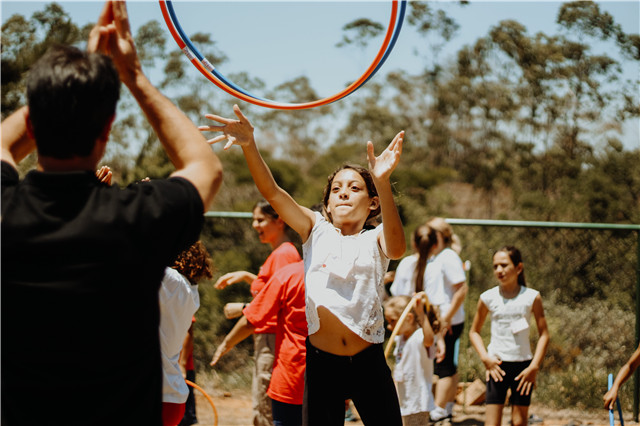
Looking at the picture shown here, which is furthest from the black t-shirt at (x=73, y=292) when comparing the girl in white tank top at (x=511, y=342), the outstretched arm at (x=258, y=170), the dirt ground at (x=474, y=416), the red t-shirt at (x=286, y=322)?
the dirt ground at (x=474, y=416)

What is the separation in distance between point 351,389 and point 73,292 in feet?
6.61

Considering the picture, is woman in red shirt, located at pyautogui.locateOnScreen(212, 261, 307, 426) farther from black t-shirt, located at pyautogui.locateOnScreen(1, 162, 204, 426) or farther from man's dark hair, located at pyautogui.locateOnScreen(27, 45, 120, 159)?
man's dark hair, located at pyautogui.locateOnScreen(27, 45, 120, 159)

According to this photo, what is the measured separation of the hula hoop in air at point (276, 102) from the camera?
10.6 feet

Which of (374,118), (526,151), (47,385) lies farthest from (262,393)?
(374,118)

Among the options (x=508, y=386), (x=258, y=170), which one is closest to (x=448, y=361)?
(x=508, y=386)

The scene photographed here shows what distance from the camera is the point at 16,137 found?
6.84ft

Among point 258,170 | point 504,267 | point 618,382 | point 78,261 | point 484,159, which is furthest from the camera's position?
point 484,159

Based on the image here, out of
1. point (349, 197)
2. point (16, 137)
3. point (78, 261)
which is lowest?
point (78, 261)

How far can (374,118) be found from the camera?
2444cm

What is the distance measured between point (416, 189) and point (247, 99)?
46.2ft

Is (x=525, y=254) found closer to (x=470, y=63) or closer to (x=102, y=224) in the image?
(x=102, y=224)

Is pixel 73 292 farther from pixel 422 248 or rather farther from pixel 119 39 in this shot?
pixel 422 248

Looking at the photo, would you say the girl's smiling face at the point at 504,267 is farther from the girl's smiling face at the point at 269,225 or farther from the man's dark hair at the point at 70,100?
the man's dark hair at the point at 70,100

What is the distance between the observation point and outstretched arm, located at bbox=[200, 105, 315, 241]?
3.17m
